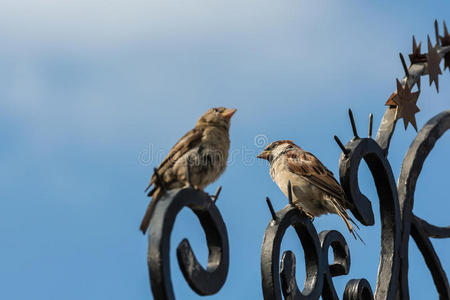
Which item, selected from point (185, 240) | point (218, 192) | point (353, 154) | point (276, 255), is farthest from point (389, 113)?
point (185, 240)

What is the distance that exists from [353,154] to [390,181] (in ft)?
1.84

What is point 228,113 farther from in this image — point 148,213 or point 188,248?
point 188,248

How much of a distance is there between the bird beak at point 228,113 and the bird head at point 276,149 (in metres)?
2.05

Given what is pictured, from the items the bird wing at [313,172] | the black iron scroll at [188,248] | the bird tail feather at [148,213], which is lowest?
the black iron scroll at [188,248]

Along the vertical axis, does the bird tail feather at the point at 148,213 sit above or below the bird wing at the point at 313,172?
below

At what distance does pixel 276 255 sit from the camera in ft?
9.59

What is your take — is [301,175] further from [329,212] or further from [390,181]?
[390,181]

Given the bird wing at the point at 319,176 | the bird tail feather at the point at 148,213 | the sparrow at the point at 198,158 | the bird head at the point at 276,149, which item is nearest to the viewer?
the bird tail feather at the point at 148,213

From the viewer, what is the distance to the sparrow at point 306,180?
5.19 meters

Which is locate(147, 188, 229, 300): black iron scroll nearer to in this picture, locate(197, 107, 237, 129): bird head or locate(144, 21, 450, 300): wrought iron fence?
locate(144, 21, 450, 300): wrought iron fence

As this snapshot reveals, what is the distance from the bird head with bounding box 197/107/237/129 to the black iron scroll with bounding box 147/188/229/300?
94cm

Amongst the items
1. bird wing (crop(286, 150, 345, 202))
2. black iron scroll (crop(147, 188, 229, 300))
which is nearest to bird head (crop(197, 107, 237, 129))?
black iron scroll (crop(147, 188, 229, 300))

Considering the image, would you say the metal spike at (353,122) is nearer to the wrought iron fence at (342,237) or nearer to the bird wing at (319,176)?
the wrought iron fence at (342,237)

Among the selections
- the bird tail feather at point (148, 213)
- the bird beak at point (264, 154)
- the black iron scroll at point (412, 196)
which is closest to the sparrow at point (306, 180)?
the bird beak at point (264, 154)
